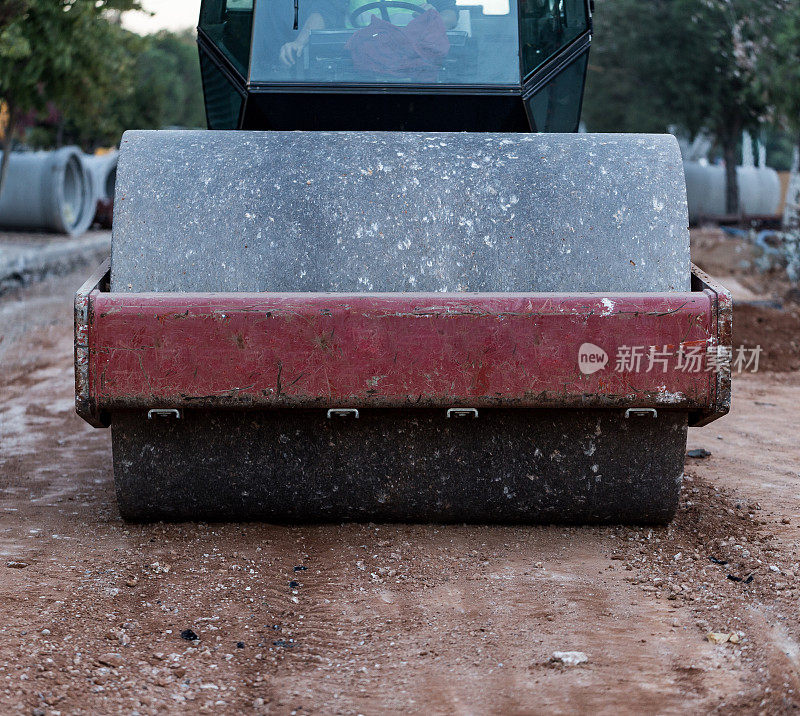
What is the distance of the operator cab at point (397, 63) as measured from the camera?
12.7ft

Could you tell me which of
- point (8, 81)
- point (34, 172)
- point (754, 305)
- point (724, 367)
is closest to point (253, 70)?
point (724, 367)

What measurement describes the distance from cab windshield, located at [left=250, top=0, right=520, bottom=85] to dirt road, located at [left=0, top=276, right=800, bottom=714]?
1.84 m

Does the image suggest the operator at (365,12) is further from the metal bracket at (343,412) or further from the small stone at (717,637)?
the small stone at (717,637)

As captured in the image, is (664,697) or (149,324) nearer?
(664,697)

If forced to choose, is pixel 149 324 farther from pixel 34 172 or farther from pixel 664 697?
pixel 34 172

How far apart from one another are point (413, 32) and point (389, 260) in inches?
55.3

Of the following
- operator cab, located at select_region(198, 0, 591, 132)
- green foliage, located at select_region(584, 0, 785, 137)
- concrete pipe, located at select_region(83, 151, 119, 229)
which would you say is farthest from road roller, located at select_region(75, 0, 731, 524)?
green foliage, located at select_region(584, 0, 785, 137)

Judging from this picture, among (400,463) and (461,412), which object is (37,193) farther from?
(461,412)

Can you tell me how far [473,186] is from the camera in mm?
3145

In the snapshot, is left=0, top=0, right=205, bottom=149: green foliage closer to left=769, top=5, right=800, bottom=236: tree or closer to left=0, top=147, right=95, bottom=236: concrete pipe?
left=0, top=147, right=95, bottom=236: concrete pipe

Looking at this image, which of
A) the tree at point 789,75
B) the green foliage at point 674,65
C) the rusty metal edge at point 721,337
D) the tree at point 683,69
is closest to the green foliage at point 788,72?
the tree at point 789,75

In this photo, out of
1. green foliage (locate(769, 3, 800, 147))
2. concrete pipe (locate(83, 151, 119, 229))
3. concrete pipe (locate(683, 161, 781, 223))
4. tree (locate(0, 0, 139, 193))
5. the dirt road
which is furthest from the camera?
concrete pipe (locate(683, 161, 781, 223))

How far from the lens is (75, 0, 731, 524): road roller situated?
2.82 meters

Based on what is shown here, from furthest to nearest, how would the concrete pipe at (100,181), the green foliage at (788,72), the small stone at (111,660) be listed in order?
the concrete pipe at (100,181) < the green foliage at (788,72) < the small stone at (111,660)
